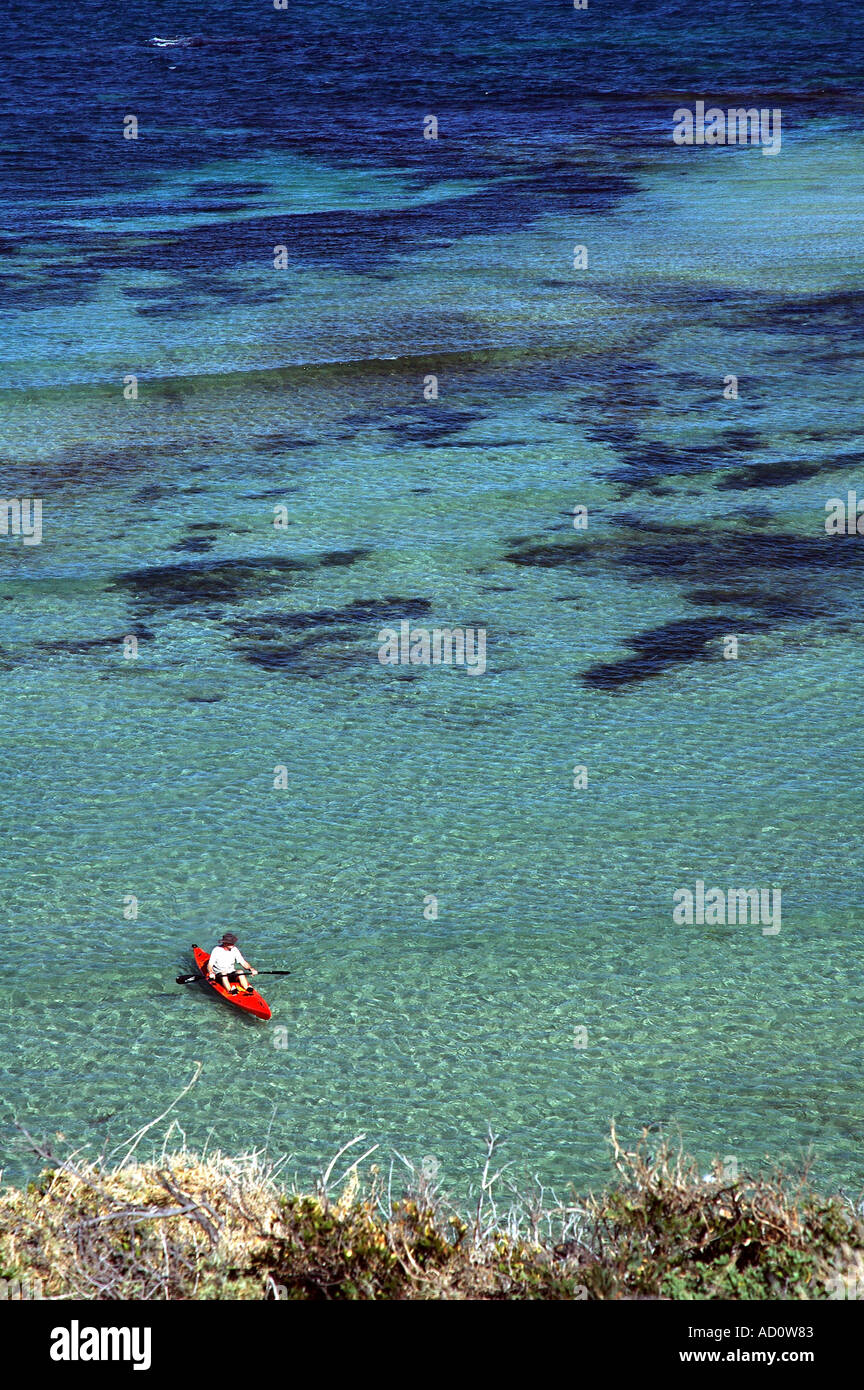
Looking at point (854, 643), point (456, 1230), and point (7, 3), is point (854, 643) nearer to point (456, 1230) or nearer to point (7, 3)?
point (456, 1230)

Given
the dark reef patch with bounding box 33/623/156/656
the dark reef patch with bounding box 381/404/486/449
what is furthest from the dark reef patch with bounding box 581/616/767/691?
the dark reef patch with bounding box 381/404/486/449

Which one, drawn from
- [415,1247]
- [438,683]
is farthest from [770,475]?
[415,1247]

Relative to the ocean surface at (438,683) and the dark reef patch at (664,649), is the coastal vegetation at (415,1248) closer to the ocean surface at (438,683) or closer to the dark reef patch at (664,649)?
the ocean surface at (438,683)

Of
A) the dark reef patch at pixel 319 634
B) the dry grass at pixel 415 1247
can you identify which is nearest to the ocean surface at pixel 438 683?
the dark reef patch at pixel 319 634

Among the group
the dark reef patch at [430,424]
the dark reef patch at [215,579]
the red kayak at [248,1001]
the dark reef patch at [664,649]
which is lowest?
the red kayak at [248,1001]

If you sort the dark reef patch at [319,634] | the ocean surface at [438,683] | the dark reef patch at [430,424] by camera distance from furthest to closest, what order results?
the dark reef patch at [430,424]
the dark reef patch at [319,634]
the ocean surface at [438,683]

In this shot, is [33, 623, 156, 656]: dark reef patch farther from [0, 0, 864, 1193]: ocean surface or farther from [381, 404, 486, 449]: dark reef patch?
[381, 404, 486, 449]: dark reef patch
